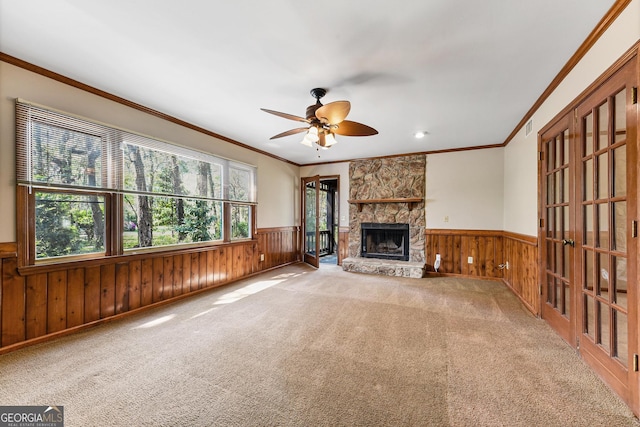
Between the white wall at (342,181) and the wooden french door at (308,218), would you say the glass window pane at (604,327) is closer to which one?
the white wall at (342,181)

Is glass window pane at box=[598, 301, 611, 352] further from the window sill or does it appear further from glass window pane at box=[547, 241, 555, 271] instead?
the window sill

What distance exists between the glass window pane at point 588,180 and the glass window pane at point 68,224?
4421 mm

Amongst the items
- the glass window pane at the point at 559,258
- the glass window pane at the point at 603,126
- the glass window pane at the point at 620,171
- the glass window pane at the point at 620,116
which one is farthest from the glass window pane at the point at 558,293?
the glass window pane at the point at 620,116

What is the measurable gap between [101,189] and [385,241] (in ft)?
15.6

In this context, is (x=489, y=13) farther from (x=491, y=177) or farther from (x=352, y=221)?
(x=352, y=221)

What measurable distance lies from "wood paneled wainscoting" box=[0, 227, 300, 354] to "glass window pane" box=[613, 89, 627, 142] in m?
4.35

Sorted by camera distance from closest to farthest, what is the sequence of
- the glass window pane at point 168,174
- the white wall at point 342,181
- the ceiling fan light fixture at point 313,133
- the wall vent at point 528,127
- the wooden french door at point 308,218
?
the ceiling fan light fixture at point 313,133
the glass window pane at point 168,174
the wall vent at point 528,127
the white wall at point 342,181
the wooden french door at point 308,218

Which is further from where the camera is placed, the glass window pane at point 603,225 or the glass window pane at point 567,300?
the glass window pane at point 567,300

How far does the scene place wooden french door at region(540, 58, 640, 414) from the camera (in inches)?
60.8

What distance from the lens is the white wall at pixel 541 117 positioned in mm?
1574

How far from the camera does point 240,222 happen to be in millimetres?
4672

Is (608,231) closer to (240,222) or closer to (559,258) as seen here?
(559,258)

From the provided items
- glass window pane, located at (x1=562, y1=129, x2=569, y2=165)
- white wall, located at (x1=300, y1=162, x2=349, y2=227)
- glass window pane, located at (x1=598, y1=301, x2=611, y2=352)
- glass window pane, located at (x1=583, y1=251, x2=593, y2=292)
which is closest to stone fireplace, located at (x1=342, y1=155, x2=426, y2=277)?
white wall, located at (x1=300, y1=162, x2=349, y2=227)

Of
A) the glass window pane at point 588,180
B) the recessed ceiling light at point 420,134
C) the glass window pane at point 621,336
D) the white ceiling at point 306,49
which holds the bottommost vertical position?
the glass window pane at point 621,336
